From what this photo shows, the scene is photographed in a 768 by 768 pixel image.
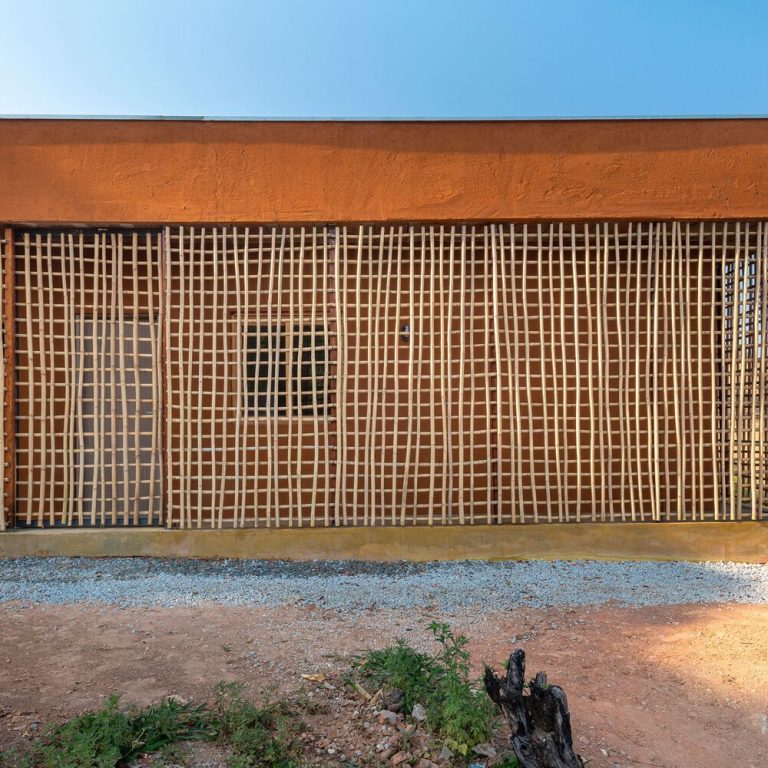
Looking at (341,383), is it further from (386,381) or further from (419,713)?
(419,713)

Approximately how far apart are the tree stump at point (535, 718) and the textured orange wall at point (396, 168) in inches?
126

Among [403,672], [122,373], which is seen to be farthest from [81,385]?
[403,672]

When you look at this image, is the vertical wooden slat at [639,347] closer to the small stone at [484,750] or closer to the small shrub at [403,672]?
the small shrub at [403,672]

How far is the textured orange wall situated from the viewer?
14.7 feet

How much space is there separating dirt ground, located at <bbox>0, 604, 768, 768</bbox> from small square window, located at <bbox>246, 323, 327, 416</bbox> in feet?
5.10

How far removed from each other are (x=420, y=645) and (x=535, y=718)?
98 cm

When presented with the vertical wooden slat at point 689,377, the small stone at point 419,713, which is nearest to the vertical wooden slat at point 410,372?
the vertical wooden slat at point 689,377

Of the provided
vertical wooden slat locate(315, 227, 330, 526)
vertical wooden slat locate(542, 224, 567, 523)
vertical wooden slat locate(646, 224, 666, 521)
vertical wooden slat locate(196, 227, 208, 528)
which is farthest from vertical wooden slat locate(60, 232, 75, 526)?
vertical wooden slat locate(646, 224, 666, 521)

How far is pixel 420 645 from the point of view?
2986 mm

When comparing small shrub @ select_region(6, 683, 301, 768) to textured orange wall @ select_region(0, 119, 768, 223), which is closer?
small shrub @ select_region(6, 683, 301, 768)

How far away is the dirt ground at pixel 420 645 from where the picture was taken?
7.21 feet

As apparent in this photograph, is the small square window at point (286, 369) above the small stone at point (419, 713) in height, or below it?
above

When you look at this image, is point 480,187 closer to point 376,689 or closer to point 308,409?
point 308,409

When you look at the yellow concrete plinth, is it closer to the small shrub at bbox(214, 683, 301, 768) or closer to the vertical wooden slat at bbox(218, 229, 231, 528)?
the vertical wooden slat at bbox(218, 229, 231, 528)
